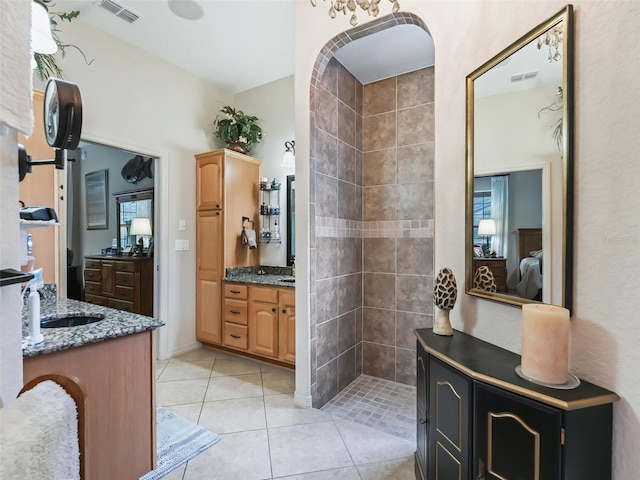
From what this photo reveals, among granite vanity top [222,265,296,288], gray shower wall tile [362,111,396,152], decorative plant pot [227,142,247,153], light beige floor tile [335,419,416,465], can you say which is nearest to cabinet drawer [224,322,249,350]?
granite vanity top [222,265,296,288]

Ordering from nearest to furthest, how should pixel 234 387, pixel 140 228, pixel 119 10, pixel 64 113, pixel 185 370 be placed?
pixel 64 113 < pixel 119 10 < pixel 234 387 < pixel 185 370 < pixel 140 228

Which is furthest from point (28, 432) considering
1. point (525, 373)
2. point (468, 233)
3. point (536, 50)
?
point (536, 50)

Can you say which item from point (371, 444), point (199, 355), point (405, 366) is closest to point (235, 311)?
point (199, 355)

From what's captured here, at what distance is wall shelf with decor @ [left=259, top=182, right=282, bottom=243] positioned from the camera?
3571mm

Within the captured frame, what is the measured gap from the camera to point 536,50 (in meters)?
1.21

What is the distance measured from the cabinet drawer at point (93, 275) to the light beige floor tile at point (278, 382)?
9.74ft

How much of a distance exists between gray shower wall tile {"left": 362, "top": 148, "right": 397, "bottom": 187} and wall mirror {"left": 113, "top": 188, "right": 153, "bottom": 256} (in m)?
2.87

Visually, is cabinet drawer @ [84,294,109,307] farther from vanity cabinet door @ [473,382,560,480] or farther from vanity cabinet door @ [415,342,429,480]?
vanity cabinet door @ [473,382,560,480]

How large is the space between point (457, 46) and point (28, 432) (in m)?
2.03

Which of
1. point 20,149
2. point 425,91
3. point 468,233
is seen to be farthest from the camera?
point 425,91

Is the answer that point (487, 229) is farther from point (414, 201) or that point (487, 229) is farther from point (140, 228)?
point (140, 228)

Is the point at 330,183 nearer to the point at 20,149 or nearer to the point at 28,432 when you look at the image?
the point at 20,149

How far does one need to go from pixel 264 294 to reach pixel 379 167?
161 centimetres

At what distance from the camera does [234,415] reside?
87.9 inches
